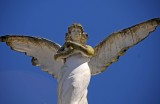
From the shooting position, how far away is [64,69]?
10.5m

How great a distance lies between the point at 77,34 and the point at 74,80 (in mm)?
1029

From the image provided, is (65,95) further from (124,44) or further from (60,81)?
(124,44)

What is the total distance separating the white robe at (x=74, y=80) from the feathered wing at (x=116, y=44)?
2.94 ft

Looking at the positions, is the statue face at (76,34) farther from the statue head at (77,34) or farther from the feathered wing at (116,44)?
the feathered wing at (116,44)

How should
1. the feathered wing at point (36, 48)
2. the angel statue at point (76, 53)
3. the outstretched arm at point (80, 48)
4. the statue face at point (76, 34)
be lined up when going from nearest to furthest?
1. the angel statue at point (76, 53)
2. the outstretched arm at point (80, 48)
3. the statue face at point (76, 34)
4. the feathered wing at point (36, 48)

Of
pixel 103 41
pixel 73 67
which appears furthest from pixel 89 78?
pixel 103 41

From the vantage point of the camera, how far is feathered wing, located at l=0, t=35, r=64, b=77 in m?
11.7

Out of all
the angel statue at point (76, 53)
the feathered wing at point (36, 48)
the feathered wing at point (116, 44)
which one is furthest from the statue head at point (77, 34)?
the feathered wing at point (36, 48)

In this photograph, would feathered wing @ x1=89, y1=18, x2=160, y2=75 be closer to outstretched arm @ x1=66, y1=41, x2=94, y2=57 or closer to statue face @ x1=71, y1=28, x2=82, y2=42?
statue face @ x1=71, y1=28, x2=82, y2=42

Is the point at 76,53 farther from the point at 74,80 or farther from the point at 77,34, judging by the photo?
the point at 74,80

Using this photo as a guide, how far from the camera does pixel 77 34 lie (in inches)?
426

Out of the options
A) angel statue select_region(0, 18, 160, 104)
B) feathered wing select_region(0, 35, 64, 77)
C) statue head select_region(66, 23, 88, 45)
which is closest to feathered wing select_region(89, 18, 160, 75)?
angel statue select_region(0, 18, 160, 104)

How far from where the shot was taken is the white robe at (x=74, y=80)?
10195 millimetres

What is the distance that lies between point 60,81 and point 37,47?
5.24 ft
